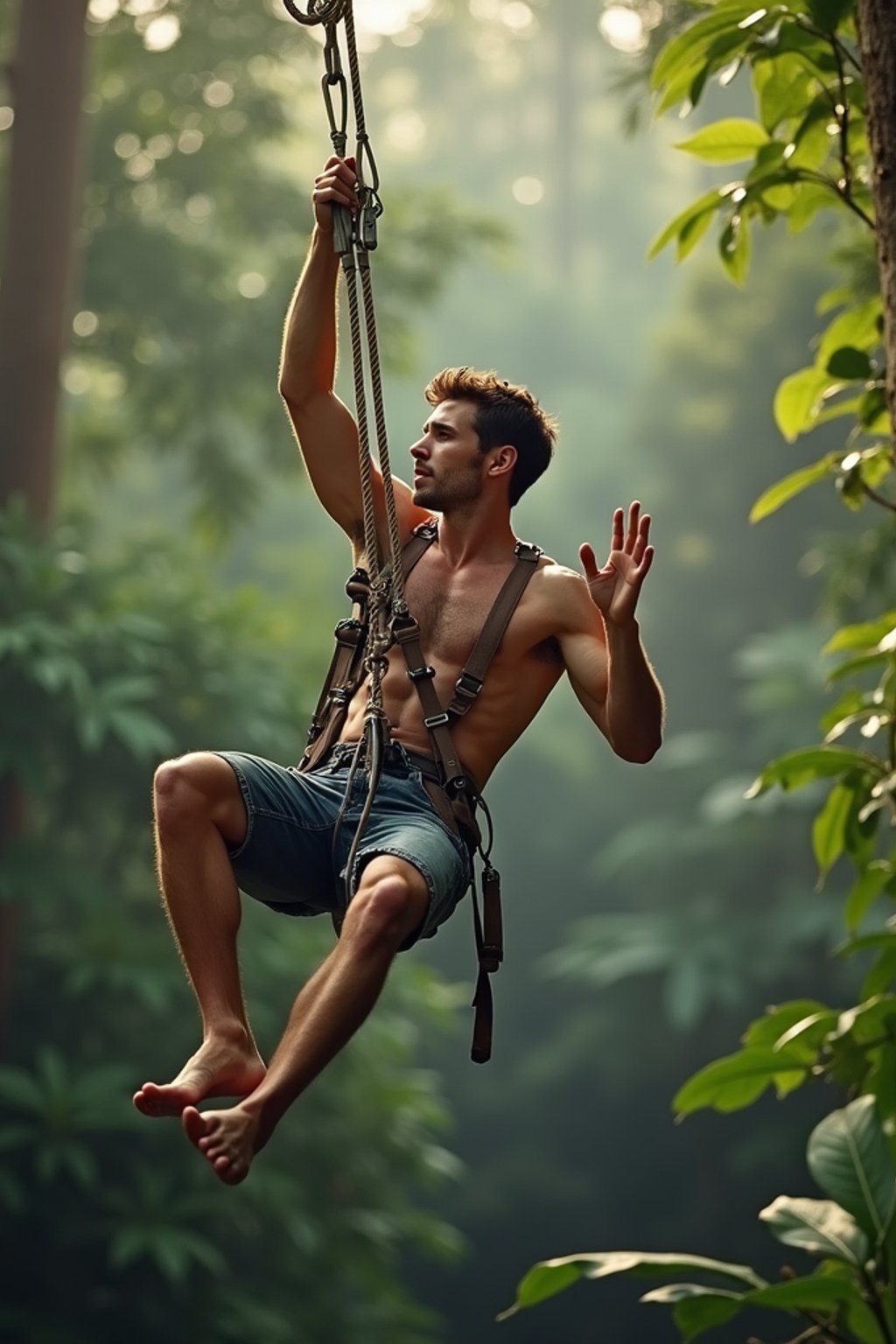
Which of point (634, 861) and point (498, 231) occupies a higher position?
point (498, 231)

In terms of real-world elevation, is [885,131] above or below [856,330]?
below

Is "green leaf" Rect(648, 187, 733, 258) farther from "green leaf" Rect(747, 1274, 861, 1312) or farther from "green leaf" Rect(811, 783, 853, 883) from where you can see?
"green leaf" Rect(747, 1274, 861, 1312)

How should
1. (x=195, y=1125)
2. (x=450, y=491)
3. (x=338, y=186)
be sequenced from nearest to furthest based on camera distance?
(x=195, y=1125) → (x=338, y=186) → (x=450, y=491)

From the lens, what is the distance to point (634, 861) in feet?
53.0

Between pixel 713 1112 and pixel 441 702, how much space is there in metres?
12.7

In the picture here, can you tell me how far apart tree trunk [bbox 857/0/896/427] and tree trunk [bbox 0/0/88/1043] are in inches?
261

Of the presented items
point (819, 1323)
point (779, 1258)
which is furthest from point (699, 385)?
point (819, 1323)

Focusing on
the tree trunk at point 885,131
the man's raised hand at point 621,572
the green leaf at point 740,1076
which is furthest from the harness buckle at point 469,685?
the green leaf at point 740,1076

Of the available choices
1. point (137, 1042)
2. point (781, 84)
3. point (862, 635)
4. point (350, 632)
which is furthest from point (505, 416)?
point (137, 1042)

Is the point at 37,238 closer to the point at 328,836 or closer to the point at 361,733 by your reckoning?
the point at 361,733

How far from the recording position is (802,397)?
4016 mm

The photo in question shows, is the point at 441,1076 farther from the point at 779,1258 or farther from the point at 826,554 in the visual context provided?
the point at 826,554

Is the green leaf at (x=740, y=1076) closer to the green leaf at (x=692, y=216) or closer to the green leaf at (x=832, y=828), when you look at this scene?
the green leaf at (x=832, y=828)

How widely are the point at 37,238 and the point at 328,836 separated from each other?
678 cm
